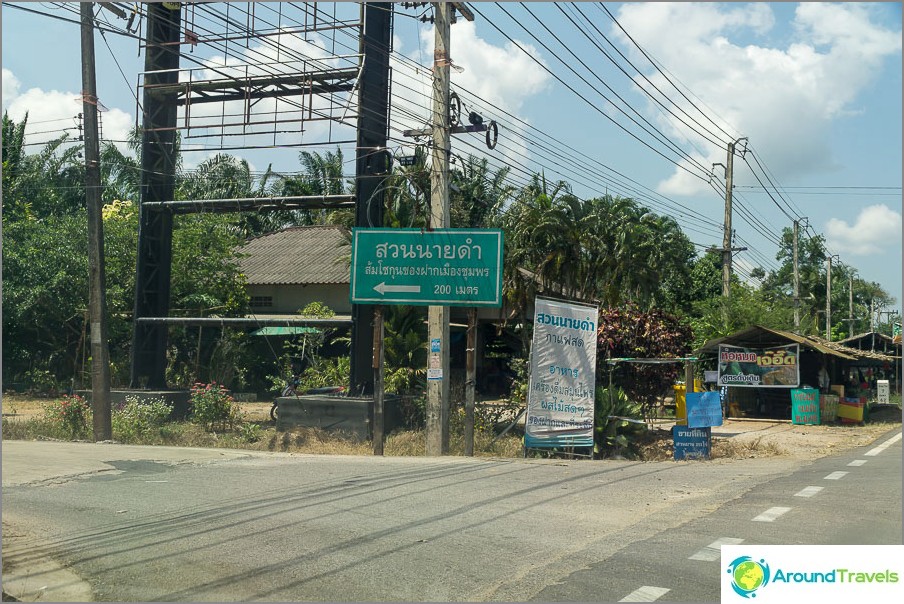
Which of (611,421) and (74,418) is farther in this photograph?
(74,418)

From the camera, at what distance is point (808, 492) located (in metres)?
10.9

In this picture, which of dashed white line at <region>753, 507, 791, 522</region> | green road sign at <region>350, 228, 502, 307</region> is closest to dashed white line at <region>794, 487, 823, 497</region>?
dashed white line at <region>753, 507, 791, 522</region>

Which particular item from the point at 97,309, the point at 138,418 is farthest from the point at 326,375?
the point at 97,309

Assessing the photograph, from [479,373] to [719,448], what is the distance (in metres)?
16.8

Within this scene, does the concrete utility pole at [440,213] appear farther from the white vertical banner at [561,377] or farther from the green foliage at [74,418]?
the green foliage at [74,418]

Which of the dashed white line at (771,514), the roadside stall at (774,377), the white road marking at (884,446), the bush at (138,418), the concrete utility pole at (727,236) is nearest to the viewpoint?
the dashed white line at (771,514)

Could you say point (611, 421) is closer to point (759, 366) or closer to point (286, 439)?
point (286, 439)

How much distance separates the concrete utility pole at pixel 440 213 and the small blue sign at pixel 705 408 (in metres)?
4.62

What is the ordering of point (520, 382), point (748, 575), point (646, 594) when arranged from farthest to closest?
point (520, 382)
point (646, 594)
point (748, 575)

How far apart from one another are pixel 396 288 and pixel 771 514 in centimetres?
855

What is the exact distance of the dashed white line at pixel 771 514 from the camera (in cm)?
909

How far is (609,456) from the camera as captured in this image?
16.7 metres

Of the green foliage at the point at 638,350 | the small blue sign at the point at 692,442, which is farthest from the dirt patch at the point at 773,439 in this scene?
the green foliage at the point at 638,350

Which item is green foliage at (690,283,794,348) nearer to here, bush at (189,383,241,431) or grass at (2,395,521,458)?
grass at (2,395,521,458)
